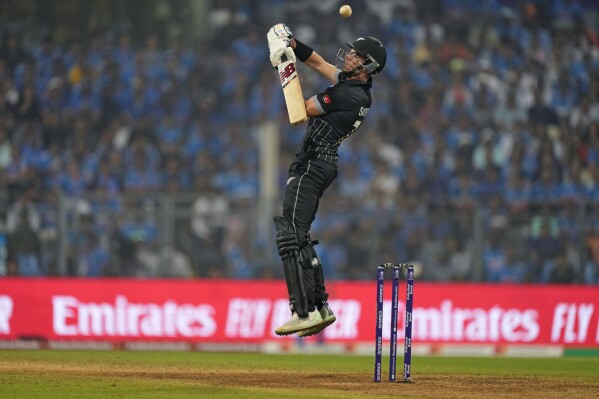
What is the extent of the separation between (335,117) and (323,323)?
1739 mm

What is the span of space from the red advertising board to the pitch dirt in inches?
164

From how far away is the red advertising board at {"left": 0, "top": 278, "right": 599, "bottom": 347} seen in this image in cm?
1495

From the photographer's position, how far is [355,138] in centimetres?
1917

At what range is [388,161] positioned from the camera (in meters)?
19.0

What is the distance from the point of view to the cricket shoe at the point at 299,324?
29.4 ft

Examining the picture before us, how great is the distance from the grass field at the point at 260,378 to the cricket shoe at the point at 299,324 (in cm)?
44

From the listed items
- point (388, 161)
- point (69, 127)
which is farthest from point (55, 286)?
point (388, 161)

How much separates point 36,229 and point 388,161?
255 inches

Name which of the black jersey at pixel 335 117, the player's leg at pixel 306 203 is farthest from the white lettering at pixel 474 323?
the black jersey at pixel 335 117

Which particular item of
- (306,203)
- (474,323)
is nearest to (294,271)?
(306,203)

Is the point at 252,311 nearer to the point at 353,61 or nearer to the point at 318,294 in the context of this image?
the point at 318,294

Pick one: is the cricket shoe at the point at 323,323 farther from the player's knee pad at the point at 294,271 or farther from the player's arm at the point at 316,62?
the player's arm at the point at 316,62

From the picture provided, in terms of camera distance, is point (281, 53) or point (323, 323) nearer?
point (281, 53)

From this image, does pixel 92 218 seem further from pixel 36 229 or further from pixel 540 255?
pixel 540 255
